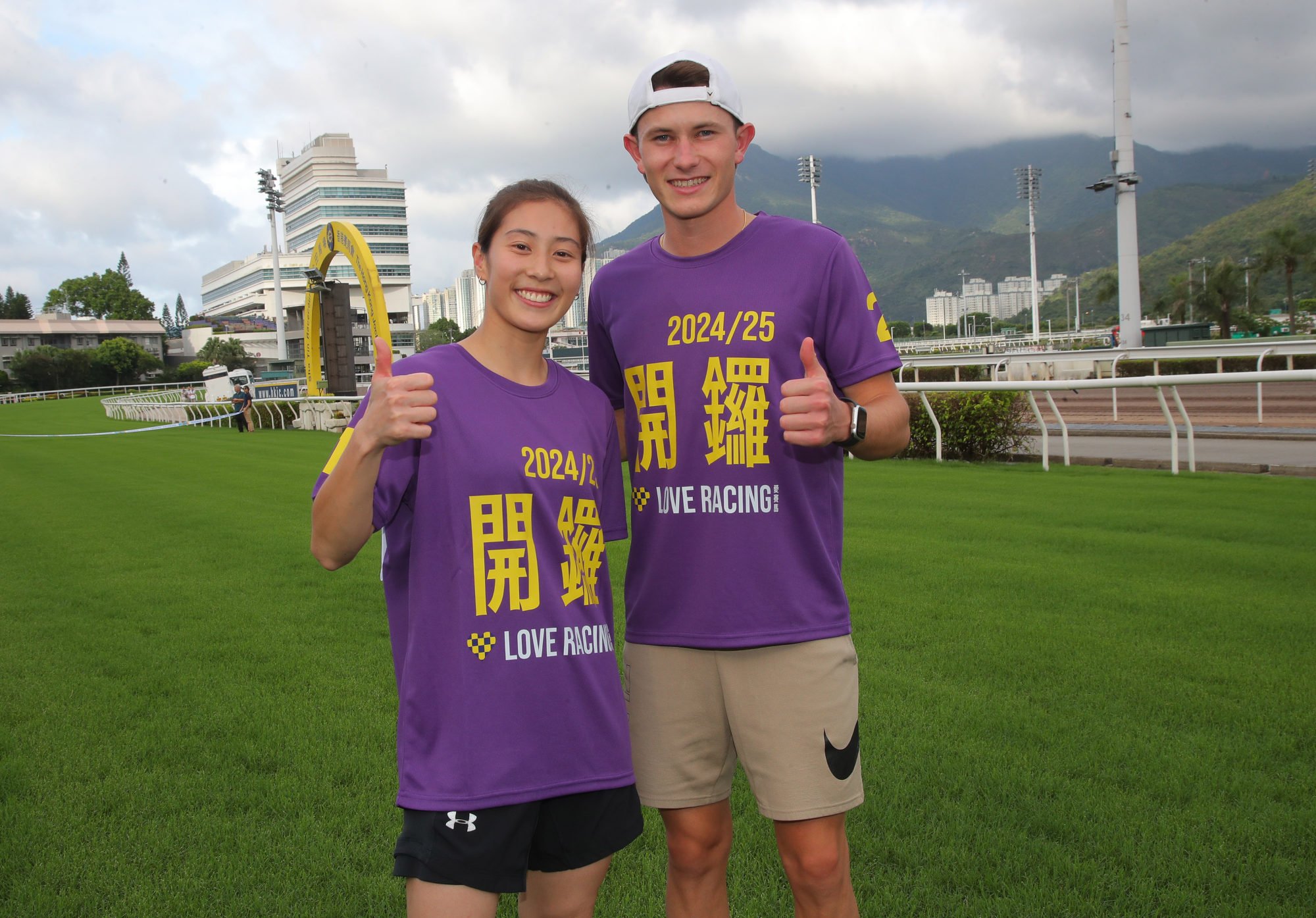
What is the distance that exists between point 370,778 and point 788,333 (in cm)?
247

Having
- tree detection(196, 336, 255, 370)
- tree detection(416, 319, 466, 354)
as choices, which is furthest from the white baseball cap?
tree detection(416, 319, 466, 354)

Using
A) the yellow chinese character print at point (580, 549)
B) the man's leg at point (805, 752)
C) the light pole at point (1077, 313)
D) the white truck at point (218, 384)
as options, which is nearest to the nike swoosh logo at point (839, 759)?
the man's leg at point (805, 752)

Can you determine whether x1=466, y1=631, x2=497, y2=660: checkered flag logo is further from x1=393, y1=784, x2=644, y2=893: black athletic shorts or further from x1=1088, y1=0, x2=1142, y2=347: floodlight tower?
x1=1088, y1=0, x2=1142, y2=347: floodlight tower

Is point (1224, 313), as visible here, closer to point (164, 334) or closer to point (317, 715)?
point (317, 715)

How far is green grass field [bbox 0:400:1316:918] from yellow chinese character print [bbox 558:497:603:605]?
1276mm

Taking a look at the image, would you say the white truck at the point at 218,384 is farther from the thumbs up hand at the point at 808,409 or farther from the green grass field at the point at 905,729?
the thumbs up hand at the point at 808,409

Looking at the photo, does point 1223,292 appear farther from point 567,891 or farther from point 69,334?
point 69,334

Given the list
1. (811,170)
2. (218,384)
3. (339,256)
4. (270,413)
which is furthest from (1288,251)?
(339,256)

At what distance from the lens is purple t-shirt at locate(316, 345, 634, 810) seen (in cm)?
190

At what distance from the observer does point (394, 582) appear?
2.05 meters

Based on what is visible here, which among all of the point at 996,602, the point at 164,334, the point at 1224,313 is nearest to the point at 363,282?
the point at 996,602

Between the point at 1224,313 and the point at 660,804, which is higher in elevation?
the point at 1224,313

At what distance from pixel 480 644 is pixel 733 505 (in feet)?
2.15

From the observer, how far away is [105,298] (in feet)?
387
